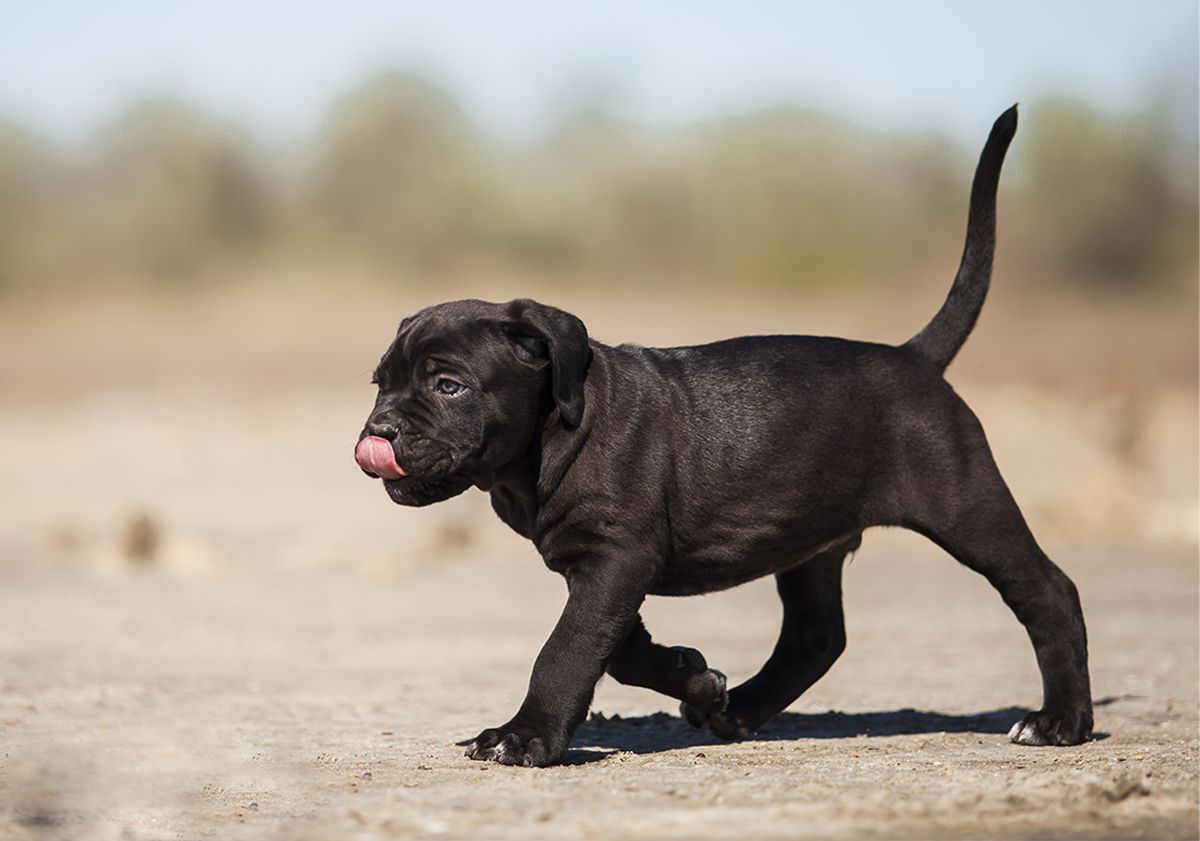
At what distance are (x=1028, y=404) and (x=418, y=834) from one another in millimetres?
18762

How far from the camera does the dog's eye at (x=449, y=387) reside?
6.31 m

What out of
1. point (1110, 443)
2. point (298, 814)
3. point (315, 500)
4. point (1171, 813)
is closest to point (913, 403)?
point (1171, 813)

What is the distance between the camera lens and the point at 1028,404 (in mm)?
22531

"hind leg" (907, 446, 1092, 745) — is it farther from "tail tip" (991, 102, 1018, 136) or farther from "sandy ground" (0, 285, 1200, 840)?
"tail tip" (991, 102, 1018, 136)

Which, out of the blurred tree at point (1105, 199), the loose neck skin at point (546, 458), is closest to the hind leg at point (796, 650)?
the loose neck skin at point (546, 458)

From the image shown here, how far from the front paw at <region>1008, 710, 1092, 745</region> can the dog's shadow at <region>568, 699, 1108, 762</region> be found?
0.27 metres

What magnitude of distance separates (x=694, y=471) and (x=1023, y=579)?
145cm

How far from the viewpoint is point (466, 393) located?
6309mm

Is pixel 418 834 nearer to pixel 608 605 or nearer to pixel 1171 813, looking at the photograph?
pixel 608 605

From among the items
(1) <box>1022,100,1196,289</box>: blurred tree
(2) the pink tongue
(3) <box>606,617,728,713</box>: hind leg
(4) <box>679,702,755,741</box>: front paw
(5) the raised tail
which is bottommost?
(4) <box>679,702,755,741</box>: front paw

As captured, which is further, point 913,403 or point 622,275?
point 622,275

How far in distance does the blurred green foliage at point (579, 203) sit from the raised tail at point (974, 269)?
773 inches

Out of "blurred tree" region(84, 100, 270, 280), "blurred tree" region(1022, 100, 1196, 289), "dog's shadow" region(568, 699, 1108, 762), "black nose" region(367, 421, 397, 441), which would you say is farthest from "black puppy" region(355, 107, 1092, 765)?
"blurred tree" region(84, 100, 270, 280)

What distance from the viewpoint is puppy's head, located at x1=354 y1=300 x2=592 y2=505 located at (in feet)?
20.3
